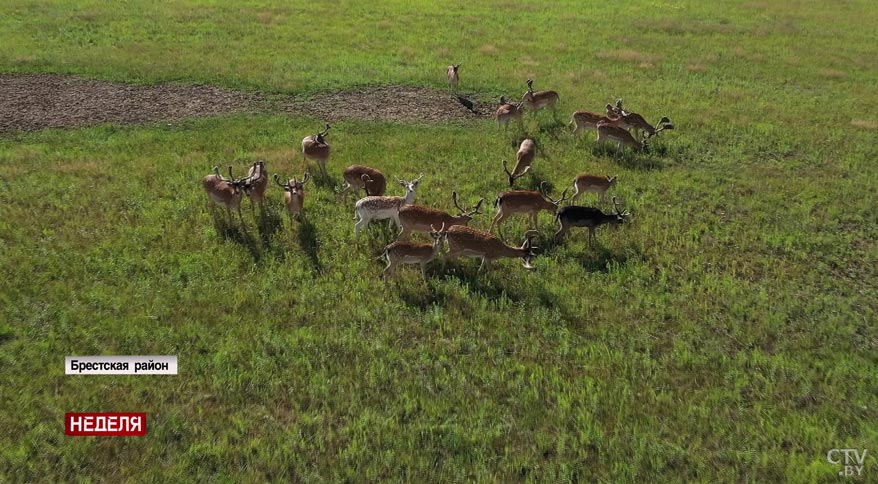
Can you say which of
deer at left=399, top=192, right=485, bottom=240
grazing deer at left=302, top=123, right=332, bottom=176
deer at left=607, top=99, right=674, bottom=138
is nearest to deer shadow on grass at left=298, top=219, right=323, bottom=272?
deer at left=399, top=192, right=485, bottom=240

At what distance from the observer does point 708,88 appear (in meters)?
24.5

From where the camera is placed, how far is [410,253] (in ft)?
34.9

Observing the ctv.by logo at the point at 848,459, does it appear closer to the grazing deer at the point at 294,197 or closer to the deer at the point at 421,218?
the deer at the point at 421,218

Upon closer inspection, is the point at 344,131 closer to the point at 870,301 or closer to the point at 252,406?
the point at 252,406

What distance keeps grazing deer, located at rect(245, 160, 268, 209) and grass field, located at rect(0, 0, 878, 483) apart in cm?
40

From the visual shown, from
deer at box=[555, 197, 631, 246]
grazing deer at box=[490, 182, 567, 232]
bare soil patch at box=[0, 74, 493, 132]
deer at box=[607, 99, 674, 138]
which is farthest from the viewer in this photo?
bare soil patch at box=[0, 74, 493, 132]

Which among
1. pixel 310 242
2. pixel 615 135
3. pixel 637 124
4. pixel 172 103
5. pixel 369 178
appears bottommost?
pixel 310 242

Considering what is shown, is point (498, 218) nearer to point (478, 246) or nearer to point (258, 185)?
point (478, 246)

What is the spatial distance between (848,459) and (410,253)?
23.0 feet

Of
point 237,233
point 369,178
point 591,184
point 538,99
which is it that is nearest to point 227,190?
point 237,233

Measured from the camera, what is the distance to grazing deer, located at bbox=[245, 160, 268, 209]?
1284cm

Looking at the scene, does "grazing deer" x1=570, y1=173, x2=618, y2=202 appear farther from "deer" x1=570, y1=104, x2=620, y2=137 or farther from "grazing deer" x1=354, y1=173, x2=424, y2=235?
"deer" x1=570, y1=104, x2=620, y2=137

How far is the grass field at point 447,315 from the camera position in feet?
24.5

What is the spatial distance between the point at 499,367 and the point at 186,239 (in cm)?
713
